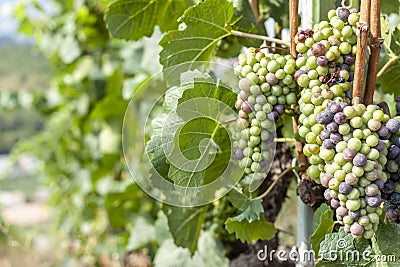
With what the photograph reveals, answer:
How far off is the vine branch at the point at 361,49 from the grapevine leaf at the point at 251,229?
26 cm

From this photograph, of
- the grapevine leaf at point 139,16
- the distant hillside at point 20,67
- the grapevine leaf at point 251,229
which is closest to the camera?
the grapevine leaf at point 251,229

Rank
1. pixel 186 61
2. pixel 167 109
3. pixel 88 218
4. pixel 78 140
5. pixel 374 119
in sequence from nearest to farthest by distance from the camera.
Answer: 1. pixel 374 119
2. pixel 167 109
3. pixel 186 61
4. pixel 88 218
5. pixel 78 140

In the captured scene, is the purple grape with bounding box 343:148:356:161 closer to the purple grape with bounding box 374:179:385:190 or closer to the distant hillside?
the purple grape with bounding box 374:179:385:190

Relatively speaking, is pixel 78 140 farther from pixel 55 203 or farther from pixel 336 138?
pixel 336 138

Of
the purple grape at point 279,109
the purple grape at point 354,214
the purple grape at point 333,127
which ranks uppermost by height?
the purple grape at point 279,109

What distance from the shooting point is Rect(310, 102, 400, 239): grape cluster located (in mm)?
556

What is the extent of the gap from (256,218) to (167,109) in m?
0.19

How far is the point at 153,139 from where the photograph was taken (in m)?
0.69

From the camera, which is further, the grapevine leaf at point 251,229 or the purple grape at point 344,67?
the grapevine leaf at point 251,229

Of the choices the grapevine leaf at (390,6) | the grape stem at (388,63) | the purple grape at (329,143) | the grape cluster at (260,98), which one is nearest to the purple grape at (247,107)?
the grape cluster at (260,98)

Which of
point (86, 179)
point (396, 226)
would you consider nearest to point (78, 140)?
point (86, 179)

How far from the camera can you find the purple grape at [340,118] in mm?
569

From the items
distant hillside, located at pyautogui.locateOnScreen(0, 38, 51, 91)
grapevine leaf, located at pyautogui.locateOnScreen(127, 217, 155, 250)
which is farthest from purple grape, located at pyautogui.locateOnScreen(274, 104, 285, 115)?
distant hillside, located at pyautogui.locateOnScreen(0, 38, 51, 91)

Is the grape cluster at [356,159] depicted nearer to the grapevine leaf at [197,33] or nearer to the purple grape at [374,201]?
the purple grape at [374,201]
